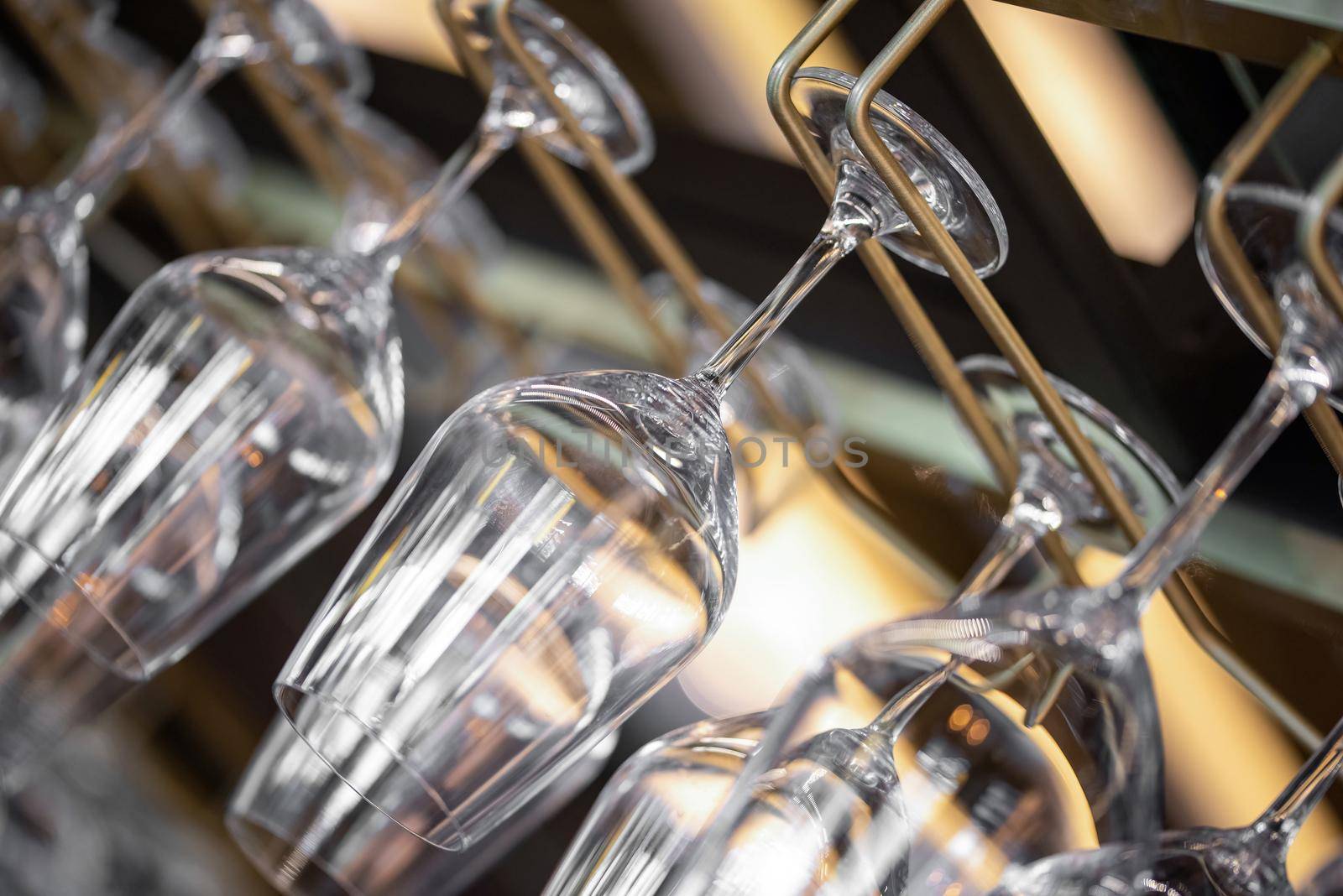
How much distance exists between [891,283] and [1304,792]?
176mm

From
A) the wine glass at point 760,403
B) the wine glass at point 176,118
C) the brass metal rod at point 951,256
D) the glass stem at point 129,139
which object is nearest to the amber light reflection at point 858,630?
the wine glass at point 760,403

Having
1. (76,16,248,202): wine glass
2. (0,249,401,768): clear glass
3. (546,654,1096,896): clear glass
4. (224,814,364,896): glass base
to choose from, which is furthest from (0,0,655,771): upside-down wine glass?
(76,16,248,202): wine glass

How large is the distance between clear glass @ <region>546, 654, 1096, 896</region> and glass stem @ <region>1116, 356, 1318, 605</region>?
57 mm

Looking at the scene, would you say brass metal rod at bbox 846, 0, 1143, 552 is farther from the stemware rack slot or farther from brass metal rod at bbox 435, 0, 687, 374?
brass metal rod at bbox 435, 0, 687, 374

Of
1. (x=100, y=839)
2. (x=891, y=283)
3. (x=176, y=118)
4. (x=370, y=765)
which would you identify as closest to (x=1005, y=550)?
(x=891, y=283)

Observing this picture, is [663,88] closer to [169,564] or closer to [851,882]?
[169,564]

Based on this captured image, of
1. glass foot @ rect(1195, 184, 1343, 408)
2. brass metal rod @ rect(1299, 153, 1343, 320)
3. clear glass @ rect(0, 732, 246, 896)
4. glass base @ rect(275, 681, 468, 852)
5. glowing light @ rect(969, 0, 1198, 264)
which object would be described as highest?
glowing light @ rect(969, 0, 1198, 264)

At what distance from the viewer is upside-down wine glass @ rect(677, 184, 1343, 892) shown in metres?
0.29

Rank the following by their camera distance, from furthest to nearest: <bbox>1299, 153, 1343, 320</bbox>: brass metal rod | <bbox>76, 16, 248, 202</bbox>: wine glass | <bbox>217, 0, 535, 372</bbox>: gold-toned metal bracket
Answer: <bbox>76, 16, 248, 202</bbox>: wine glass, <bbox>217, 0, 535, 372</bbox>: gold-toned metal bracket, <bbox>1299, 153, 1343, 320</bbox>: brass metal rod

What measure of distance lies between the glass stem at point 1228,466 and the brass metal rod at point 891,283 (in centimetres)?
9

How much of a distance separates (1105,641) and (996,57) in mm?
252

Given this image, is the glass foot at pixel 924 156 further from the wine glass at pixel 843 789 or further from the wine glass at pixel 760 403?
the wine glass at pixel 760 403

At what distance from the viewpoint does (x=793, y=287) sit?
0.37 metres

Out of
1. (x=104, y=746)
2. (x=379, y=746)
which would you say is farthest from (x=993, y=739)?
(x=104, y=746)
